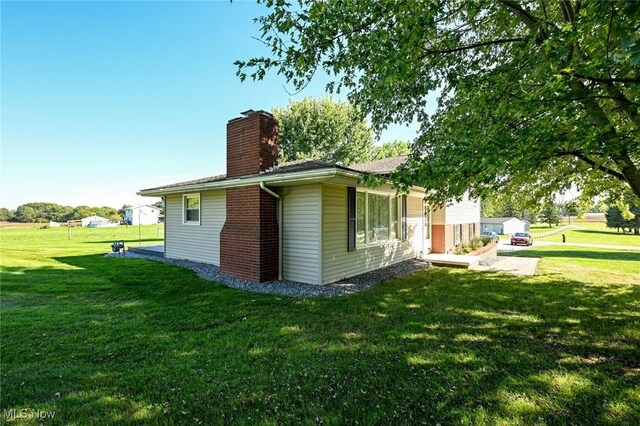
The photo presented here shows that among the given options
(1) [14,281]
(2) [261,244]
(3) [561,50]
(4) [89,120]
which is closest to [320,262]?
(2) [261,244]

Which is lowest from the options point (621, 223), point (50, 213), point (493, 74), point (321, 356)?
point (321, 356)

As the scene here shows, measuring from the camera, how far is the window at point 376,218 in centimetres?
912

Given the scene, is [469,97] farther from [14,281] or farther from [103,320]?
[14,281]

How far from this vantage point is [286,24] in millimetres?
4684

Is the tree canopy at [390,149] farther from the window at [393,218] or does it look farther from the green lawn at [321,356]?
the green lawn at [321,356]

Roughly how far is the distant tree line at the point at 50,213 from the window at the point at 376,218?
6348cm

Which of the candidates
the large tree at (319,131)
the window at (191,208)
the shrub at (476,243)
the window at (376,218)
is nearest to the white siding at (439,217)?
the shrub at (476,243)

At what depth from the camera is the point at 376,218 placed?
988cm

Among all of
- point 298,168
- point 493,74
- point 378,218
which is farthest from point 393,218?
point 493,74

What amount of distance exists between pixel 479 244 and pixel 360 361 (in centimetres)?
1506

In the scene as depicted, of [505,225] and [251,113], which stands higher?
[251,113]

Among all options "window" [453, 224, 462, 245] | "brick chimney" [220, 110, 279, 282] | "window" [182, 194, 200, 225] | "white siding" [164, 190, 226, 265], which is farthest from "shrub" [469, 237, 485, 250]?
"window" [182, 194, 200, 225]

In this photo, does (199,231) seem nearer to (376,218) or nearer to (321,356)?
(376,218)

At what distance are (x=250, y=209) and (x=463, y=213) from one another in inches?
498
